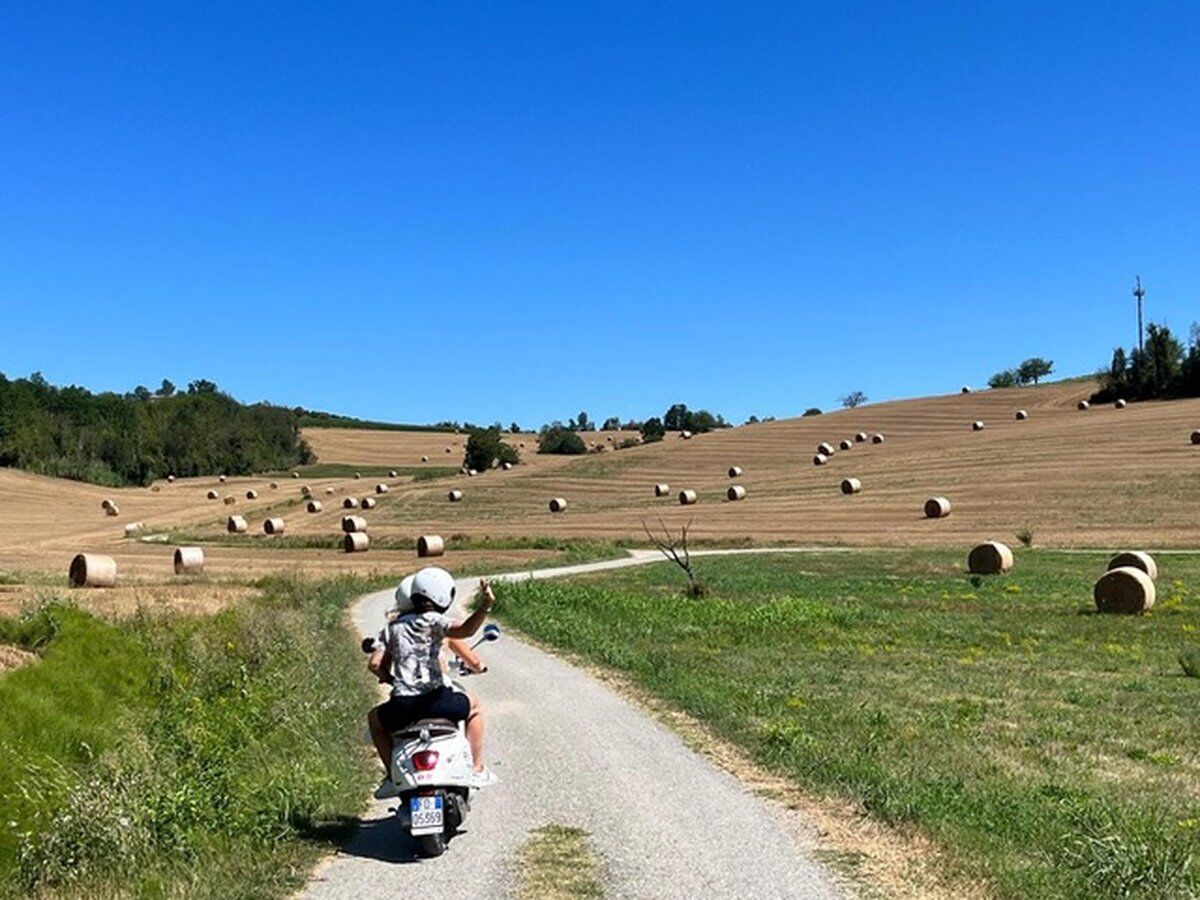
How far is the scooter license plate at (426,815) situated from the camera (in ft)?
27.1

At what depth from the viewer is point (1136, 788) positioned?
10906mm

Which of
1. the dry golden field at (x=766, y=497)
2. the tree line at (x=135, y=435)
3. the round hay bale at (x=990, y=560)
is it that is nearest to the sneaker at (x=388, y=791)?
the dry golden field at (x=766, y=497)

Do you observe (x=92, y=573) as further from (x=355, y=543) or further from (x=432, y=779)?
(x=432, y=779)

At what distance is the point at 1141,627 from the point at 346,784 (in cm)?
1938

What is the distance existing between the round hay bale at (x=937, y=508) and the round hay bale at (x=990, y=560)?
761 inches

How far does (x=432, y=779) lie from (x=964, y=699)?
9.57 metres

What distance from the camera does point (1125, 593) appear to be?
2695cm

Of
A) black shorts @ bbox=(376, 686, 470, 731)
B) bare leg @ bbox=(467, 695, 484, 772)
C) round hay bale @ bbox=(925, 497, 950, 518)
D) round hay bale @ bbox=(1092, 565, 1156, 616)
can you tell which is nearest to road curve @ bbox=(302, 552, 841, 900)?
bare leg @ bbox=(467, 695, 484, 772)

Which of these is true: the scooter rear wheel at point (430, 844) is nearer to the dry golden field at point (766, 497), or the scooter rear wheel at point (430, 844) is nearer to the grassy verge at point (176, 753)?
the grassy verge at point (176, 753)

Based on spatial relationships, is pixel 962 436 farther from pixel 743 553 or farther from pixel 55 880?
pixel 55 880

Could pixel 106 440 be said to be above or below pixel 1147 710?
above

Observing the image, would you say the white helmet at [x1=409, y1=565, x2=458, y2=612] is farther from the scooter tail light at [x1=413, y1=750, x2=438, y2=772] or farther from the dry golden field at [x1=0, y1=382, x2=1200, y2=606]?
the dry golden field at [x1=0, y1=382, x2=1200, y2=606]

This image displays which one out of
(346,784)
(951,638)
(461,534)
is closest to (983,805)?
(346,784)

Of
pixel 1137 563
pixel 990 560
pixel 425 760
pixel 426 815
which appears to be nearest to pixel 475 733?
pixel 425 760
